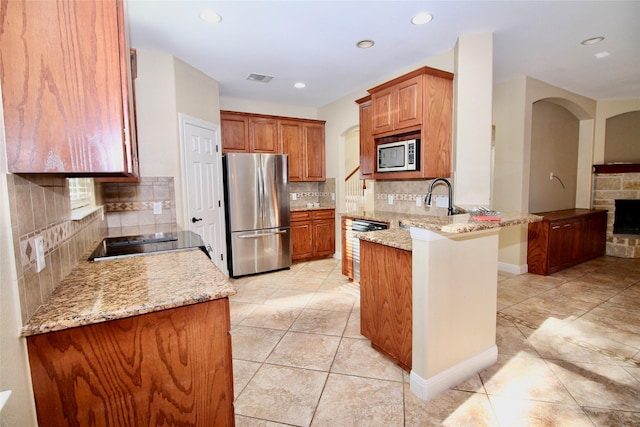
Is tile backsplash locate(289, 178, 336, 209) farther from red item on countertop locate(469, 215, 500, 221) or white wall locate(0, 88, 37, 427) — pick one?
white wall locate(0, 88, 37, 427)

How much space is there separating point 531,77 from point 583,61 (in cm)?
53

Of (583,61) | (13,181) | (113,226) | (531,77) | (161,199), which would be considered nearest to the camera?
(13,181)

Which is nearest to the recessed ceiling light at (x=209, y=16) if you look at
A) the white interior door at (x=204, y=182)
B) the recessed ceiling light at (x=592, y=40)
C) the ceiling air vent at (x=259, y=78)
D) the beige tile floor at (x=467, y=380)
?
the white interior door at (x=204, y=182)

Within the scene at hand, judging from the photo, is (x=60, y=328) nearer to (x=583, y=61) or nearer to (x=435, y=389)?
(x=435, y=389)

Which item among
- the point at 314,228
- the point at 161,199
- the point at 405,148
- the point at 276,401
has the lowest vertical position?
the point at 276,401

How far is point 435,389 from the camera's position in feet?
5.84

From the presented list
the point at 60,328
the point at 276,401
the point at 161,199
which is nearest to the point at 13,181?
the point at 60,328

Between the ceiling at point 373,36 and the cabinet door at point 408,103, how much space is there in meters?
0.40

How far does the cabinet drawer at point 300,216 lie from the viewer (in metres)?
4.66

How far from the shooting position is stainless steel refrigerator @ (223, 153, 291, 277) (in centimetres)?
402

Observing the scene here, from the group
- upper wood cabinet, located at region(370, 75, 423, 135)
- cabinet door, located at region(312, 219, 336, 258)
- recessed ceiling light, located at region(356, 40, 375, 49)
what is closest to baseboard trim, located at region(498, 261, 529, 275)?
cabinet door, located at region(312, 219, 336, 258)

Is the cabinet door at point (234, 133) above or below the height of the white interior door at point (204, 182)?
above

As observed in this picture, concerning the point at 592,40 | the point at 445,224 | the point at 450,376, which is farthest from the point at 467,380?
the point at 592,40

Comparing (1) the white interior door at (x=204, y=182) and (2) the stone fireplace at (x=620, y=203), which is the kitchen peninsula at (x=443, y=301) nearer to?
(1) the white interior door at (x=204, y=182)
